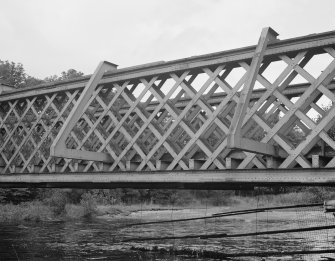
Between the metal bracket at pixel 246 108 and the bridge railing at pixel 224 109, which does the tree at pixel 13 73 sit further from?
the metal bracket at pixel 246 108

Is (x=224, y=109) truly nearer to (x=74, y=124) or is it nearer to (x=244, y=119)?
(x=244, y=119)

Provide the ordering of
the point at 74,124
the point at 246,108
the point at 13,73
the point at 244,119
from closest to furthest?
the point at 246,108 < the point at 244,119 < the point at 74,124 < the point at 13,73

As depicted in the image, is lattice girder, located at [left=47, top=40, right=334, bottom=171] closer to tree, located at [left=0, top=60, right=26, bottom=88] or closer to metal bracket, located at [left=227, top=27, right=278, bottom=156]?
metal bracket, located at [left=227, top=27, right=278, bottom=156]

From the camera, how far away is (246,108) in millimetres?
9203

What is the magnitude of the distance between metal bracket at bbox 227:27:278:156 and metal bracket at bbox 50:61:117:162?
4757 millimetres

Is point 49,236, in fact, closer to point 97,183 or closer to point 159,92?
point 97,183

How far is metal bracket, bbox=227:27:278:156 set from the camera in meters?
8.70

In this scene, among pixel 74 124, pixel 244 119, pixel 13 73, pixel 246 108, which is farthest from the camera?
pixel 13 73

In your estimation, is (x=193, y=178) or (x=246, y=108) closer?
(x=246, y=108)

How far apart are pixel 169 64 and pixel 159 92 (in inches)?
39.4

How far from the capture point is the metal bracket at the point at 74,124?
1178 cm

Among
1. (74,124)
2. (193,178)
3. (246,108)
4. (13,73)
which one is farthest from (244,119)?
(13,73)

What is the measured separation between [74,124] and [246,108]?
517cm

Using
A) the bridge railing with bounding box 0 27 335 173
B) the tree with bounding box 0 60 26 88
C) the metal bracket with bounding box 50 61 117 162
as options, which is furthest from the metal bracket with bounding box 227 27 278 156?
the tree with bounding box 0 60 26 88
